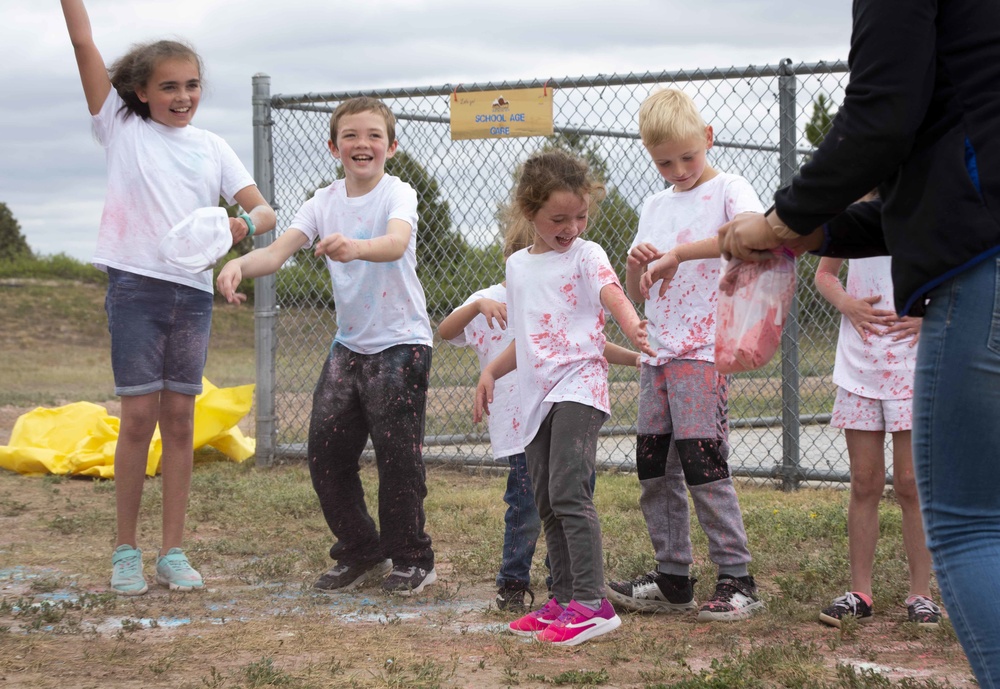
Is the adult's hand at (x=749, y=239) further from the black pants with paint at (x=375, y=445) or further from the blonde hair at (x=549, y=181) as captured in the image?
the black pants with paint at (x=375, y=445)

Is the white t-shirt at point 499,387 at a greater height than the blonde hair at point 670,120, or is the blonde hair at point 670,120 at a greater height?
the blonde hair at point 670,120

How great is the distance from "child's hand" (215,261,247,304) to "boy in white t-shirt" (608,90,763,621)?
126cm

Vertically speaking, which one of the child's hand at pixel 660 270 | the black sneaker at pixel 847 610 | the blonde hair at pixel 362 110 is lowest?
the black sneaker at pixel 847 610

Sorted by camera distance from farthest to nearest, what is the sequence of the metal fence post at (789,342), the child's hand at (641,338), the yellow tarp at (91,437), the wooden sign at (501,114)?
the yellow tarp at (91,437) → the wooden sign at (501,114) → the metal fence post at (789,342) → the child's hand at (641,338)

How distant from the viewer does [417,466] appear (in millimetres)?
3988

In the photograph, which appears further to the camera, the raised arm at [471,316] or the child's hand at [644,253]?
the raised arm at [471,316]

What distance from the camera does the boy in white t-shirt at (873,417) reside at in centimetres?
337

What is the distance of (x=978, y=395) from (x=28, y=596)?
3.35m

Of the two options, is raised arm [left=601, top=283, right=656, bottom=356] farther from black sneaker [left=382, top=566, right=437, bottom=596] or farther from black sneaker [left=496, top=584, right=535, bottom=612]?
black sneaker [left=382, top=566, right=437, bottom=596]

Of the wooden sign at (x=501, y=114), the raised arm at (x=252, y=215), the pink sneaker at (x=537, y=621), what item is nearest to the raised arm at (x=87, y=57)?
the raised arm at (x=252, y=215)

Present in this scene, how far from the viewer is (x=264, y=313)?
677 cm

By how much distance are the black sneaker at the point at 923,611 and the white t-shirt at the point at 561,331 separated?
3.73 ft

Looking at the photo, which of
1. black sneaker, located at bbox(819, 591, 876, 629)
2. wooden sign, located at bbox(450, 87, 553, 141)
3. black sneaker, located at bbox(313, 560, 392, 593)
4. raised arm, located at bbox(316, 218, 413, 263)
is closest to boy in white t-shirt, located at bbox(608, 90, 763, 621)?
black sneaker, located at bbox(819, 591, 876, 629)

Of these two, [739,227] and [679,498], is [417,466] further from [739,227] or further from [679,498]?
[739,227]
